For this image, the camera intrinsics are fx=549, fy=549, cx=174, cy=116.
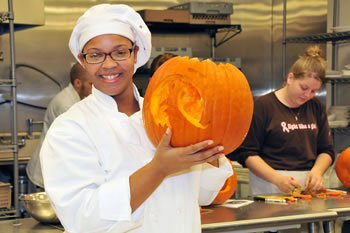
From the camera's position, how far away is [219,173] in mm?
1512

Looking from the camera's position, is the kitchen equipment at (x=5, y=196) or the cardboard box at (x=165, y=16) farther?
the cardboard box at (x=165, y=16)

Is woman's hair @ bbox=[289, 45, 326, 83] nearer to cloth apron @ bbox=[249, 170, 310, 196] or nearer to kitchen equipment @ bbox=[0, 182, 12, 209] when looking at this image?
cloth apron @ bbox=[249, 170, 310, 196]

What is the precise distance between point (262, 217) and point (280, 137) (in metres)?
0.76

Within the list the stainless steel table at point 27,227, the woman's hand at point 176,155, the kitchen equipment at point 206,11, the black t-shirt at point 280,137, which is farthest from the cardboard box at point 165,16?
the woman's hand at point 176,155

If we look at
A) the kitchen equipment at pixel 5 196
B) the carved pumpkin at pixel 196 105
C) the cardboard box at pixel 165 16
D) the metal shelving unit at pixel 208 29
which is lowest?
the kitchen equipment at pixel 5 196

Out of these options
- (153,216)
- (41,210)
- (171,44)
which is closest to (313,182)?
(41,210)

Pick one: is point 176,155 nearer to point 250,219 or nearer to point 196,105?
point 196,105

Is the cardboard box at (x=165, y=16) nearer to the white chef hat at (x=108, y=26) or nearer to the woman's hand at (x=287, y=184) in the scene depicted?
the woman's hand at (x=287, y=184)

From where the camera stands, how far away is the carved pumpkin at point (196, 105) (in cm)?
127

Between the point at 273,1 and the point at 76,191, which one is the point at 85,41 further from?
the point at 273,1

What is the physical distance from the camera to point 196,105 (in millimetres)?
1340

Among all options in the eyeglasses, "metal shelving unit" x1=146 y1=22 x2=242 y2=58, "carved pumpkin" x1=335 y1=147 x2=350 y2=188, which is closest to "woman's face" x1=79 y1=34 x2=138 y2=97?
Answer: the eyeglasses

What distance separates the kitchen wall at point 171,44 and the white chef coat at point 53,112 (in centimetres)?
43

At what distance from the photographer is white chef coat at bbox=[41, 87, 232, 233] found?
1229 mm
